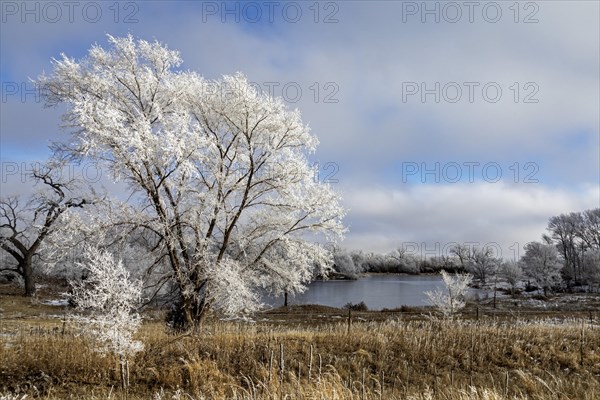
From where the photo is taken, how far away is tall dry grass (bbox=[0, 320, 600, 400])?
9.71m

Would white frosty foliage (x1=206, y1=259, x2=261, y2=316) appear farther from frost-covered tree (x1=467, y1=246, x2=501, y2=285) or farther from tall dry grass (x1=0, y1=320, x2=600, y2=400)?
frost-covered tree (x1=467, y1=246, x2=501, y2=285)

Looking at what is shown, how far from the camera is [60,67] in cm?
1780

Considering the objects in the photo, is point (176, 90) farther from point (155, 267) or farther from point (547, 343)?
point (547, 343)

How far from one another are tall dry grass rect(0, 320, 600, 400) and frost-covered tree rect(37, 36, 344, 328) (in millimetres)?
3587

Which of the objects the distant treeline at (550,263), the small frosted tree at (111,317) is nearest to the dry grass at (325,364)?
the small frosted tree at (111,317)

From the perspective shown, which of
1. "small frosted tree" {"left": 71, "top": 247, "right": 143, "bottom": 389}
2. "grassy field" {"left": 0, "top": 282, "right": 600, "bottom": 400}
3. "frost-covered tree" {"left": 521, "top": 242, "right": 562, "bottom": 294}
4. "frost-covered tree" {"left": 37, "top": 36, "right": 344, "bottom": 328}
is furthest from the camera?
"frost-covered tree" {"left": 521, "top": 242, "right": 562, "bottom": 294}

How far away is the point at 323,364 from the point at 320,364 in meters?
2.94

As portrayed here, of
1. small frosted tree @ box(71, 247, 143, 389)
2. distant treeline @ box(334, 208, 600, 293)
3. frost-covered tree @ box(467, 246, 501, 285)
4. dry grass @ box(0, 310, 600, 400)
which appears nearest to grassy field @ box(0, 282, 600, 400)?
dry grass @ box(0, 310, 600, 400)

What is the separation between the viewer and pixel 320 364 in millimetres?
9875

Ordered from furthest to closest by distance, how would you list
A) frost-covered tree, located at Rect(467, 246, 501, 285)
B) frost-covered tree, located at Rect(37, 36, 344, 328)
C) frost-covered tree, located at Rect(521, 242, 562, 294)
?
1. frost-covered tree, located at Rect(467, 246, 501, 285)
2. frost-covered tree, located at Rect(521, 242, 562, 294)
3. frost-covered tree, located at Rect(37, 36, 344, 328)

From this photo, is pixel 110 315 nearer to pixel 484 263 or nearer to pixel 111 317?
pixel 111 317

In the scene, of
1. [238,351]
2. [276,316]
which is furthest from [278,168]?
[276,316]

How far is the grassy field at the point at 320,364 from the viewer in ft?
31.7

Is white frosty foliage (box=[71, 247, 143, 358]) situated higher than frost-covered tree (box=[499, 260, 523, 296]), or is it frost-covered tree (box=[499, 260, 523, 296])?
white frosty foliage (box=[71, 247, 143, 358])
